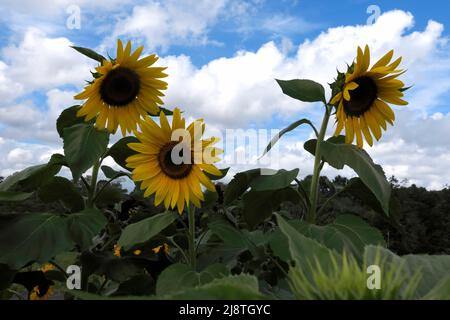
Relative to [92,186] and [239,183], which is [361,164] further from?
[92,186]

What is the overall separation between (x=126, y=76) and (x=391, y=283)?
1747 millimetres

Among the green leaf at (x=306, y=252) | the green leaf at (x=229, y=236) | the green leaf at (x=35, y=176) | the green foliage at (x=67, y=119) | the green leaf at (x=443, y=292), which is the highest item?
the green foliage at (x=67, y=119)

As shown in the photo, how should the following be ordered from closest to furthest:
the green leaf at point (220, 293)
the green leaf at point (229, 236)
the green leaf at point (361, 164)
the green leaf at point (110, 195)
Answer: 1. the green leaf at point (220, 293)
2. the green leaf at point (229, 236)
3. the green leaf at point (361, 164)
4. the green leaf at point (110, 195)

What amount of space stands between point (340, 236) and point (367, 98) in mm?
723

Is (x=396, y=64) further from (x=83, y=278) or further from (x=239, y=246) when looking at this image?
(x=83, y=278)

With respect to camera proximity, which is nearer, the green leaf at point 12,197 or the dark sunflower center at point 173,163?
the green leaf at point 12,197

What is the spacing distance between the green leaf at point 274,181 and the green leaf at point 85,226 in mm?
505

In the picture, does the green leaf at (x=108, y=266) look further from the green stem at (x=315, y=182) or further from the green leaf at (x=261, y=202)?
the green stem at (x=315, y=182)

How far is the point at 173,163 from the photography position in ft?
5.78

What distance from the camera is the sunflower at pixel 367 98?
1.83 meters

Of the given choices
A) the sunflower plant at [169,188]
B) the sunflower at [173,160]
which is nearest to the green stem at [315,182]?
the sunflower plant at [169,188]

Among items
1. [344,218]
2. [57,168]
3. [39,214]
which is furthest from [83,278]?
[344,218]

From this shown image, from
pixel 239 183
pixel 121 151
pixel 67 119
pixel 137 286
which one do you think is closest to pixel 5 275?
pixel 137 286
